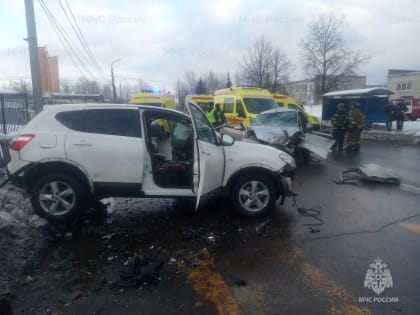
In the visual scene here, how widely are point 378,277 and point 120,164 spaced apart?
3531 mm

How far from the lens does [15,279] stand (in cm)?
321

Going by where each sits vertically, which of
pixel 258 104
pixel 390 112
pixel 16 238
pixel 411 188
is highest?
pixel 258 104

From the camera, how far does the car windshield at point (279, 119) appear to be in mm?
9898

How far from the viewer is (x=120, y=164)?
15.4 feet

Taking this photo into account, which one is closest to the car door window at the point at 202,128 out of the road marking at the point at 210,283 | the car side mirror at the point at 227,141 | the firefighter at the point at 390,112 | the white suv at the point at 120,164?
the white suv at the point at 120,164

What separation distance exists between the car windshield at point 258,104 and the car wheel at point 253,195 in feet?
28.0

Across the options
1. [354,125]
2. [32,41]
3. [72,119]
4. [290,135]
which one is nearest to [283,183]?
[72,119]

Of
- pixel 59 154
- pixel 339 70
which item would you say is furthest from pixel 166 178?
pixel 339 70

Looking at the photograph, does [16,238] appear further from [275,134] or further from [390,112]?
[390,112]

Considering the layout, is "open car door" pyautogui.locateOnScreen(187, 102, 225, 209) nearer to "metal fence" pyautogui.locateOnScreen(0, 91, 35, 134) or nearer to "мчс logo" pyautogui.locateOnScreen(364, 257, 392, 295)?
"мчс logo" pyautogui.locateOnScreen(364, 257, 392, 295)

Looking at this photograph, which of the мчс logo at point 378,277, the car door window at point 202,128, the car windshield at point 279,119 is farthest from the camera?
the car windshield at point 279,119

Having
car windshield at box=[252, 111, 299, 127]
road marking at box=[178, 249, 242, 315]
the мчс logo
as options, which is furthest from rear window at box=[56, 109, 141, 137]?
car windshield at box=[252, 111, 299, 127]

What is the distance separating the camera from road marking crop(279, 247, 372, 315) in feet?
9.10

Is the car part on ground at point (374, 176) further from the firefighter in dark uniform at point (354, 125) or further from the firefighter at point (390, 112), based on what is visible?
the firefighter at point (390, 112)
